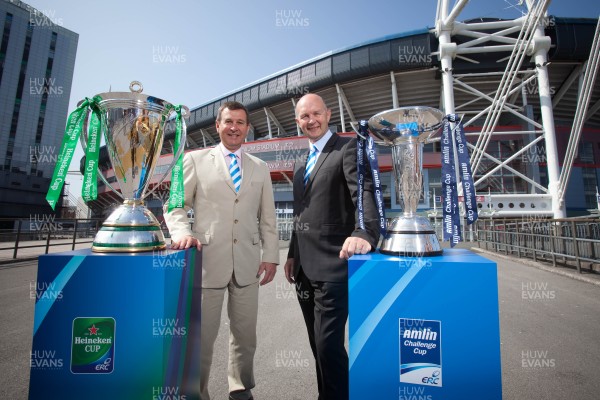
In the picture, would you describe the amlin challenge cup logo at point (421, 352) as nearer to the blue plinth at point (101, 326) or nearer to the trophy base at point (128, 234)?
the blue plinth at point (101, 326)

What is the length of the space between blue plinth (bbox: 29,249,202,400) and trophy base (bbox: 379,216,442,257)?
0.99 metres

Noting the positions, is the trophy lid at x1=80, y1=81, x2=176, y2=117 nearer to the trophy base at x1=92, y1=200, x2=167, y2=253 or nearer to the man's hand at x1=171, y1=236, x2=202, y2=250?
the trophy base at x1=92, y1=200, x2=167, y2=253

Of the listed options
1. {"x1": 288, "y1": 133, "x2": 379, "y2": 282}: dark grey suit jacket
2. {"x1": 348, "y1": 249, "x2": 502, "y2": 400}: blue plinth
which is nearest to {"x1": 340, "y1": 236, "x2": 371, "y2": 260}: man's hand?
{"x1": 348, "y1": 249, "x2": 502, "y2": 400}: blue plinth

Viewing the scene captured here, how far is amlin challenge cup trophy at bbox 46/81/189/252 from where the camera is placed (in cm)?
126

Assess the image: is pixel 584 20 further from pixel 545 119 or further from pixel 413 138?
pixel 413 138

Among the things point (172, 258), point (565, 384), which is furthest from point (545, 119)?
point (172, 258)

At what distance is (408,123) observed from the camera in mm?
1315

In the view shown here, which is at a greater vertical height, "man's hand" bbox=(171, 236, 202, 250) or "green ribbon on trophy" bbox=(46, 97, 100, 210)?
"green ribbon on trophy" bbox=(46, 97, 100, 210)

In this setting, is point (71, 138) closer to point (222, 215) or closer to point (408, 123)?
point (222, 215)

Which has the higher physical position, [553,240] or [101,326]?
[553,240]

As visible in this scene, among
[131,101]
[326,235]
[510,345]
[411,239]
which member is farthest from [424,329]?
[510,345]

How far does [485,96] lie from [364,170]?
12.5 meters

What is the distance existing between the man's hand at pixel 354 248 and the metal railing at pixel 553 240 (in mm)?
6558

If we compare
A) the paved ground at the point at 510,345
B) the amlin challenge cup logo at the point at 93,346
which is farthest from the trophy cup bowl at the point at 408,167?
the amlin challenge cup logo at the point at 93,346
